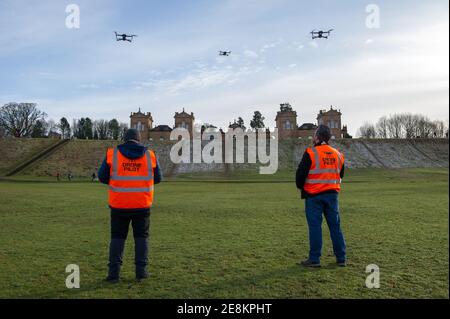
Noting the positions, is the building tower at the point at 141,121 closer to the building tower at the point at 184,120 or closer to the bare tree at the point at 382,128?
the building tower at the point at 184,120

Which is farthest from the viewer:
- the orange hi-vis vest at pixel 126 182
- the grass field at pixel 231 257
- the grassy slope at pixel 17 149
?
the grassy slope at pixel 17 149

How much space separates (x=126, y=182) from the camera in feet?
20.1

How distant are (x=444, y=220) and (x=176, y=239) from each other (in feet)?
28.8

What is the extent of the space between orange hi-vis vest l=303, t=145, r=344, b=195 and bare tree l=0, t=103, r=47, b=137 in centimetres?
12306

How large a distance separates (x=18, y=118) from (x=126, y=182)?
12474 centimetres

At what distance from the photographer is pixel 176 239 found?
9.05 m

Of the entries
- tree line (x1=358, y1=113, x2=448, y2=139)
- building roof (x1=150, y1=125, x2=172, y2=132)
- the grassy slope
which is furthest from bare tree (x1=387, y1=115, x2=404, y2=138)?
the grassy slope

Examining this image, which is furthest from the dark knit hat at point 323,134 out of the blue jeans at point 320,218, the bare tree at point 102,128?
the bare tree at point 102,128

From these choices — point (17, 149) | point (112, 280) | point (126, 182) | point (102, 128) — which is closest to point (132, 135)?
point (126, 182)

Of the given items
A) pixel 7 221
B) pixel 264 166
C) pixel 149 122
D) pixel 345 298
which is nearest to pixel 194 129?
pixel 149 122

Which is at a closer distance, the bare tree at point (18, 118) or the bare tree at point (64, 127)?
the bare tree at point (18, 118)

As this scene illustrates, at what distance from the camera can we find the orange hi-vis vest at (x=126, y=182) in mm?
6094

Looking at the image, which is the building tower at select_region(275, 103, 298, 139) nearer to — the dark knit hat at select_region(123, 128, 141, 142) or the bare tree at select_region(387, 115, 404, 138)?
the bare tree at select_region(387, 115, 404, 138)
